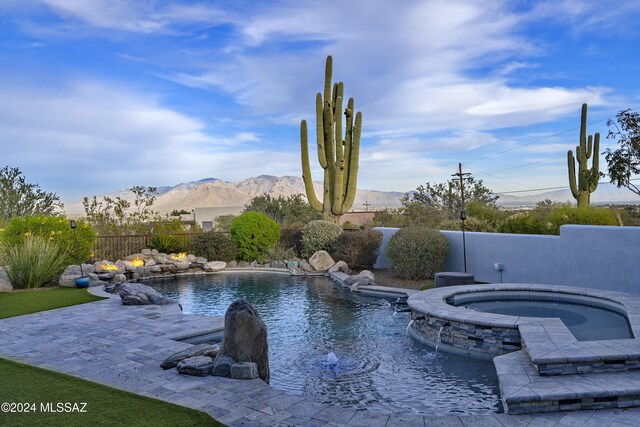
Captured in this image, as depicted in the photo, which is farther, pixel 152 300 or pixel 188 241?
pixel 188 241

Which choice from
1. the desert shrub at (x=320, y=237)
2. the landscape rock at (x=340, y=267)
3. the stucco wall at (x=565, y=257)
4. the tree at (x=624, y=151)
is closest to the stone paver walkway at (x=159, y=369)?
the stucco wall at (x=565, y=257)

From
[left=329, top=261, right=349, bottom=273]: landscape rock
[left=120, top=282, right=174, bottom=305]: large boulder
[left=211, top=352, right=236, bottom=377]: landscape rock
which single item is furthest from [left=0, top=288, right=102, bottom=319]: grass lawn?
[left=329, top=261, right=349, bottom=273]: landscape rock

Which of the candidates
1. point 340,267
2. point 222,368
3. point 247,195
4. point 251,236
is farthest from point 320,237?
point 247,195

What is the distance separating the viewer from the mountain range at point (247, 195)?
212 ft

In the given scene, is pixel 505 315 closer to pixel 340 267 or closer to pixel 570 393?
pixel 570 393

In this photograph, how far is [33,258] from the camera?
11.2 m

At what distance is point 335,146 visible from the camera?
17688 mm

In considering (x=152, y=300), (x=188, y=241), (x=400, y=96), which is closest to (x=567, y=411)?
(x=152, y=300)

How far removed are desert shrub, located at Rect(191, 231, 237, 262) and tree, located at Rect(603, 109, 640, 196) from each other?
1359 cm

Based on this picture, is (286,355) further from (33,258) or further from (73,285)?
(33,258)

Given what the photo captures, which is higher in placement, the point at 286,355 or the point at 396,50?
the point at 396,50

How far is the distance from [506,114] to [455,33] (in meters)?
8.49

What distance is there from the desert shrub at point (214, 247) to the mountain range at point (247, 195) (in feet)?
137

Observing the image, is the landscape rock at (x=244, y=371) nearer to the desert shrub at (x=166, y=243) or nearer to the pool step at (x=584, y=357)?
the pool step at (x=584, y=357)
